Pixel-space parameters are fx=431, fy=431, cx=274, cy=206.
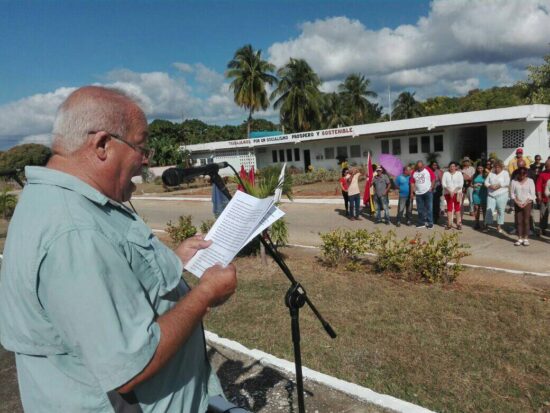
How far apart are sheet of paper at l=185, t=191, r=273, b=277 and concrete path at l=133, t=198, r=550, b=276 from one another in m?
6.13

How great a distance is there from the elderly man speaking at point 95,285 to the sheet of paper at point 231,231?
215 mm

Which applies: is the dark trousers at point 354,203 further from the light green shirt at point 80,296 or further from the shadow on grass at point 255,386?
the light green shirt at point 80,296

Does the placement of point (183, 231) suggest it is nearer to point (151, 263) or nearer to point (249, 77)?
point (151, 263)

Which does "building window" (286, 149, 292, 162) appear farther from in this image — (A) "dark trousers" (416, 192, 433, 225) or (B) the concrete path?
(A) "dark trousers" (416, 192, 433, 225)

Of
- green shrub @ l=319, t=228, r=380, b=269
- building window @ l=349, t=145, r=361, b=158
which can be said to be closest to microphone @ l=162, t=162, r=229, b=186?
green shrub @ l=319, t=228, r=380, b=269

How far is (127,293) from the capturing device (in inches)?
45.9

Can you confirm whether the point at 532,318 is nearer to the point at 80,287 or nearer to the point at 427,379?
the point at 427,379

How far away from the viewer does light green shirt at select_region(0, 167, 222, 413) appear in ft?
3.66

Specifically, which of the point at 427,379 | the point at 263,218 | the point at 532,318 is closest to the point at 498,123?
the point at 532,318

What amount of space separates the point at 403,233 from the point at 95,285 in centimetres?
987

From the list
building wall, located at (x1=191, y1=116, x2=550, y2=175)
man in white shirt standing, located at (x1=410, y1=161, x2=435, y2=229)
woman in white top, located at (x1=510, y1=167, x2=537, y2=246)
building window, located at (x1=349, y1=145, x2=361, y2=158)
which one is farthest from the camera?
building window, located at (x1=349, y1=145, x2=361, y2=158)

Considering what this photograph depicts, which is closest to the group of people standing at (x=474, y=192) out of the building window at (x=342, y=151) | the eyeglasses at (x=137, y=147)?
the eyeglasses at (x=137, y=147)

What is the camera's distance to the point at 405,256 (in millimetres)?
6203

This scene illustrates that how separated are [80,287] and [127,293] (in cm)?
12
